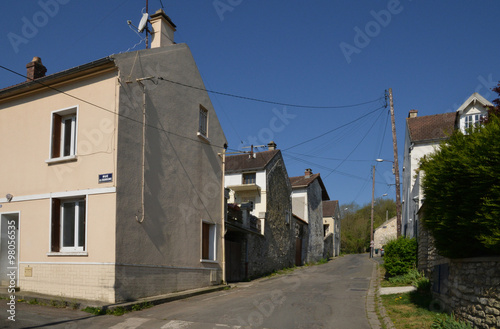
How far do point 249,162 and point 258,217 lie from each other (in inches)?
195

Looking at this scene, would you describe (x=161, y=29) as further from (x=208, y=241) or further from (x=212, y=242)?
(x=212, y=242)

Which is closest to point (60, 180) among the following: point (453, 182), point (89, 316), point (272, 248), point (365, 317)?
point (89, 316)

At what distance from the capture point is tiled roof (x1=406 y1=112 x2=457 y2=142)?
997 inches

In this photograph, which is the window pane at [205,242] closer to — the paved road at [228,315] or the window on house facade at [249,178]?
the paved road at [228,315]

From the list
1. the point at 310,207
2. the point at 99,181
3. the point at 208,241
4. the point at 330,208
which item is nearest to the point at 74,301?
the point at 99,181

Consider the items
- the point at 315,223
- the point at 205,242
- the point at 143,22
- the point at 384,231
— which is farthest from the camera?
the point at 384,231

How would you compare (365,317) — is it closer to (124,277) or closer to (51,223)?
(124,277)

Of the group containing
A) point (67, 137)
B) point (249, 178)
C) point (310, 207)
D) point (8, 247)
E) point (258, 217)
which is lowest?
point (8, 247)

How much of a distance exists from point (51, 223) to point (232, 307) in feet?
18.2

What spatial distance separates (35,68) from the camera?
14.9 metres

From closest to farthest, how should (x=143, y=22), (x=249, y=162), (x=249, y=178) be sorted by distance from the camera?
(x=143, y=22) → (x=249, y=178) → (x=249, y=162)

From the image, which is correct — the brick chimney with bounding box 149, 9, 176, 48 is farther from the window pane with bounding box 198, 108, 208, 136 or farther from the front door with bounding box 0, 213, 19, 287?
the front door with bounding box 0, 213, 19, 287

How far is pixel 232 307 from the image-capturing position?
36.9 ft

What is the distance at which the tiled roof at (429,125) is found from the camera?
83.1 ft
